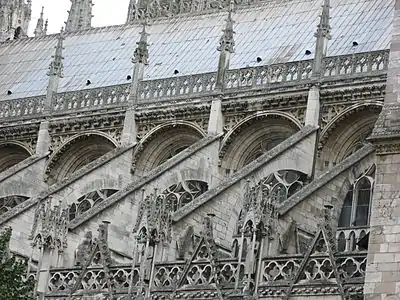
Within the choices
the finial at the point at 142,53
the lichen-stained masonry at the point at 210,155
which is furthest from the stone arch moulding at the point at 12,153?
the finial at the point at 142,53

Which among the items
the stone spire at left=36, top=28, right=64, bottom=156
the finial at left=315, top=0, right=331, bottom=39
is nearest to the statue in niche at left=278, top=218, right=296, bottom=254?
the finial at left=315, top=0, right=331, bottom=39

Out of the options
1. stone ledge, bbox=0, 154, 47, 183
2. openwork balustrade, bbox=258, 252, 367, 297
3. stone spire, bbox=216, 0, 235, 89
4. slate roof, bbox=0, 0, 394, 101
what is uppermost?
slate roof, bbox=0, 0, 394, 101

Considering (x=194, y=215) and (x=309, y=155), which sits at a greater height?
(x=309, y=155)

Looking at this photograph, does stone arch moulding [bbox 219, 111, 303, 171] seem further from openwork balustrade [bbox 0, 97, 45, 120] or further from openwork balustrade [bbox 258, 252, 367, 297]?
openwork balustrade [bbox 258, 252, 367, 297]

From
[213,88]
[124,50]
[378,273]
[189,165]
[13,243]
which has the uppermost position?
[124,50]

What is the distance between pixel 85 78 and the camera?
3828cm

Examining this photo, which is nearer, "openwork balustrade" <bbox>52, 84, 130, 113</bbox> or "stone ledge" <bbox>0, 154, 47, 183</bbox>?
"stone ledge" <bbox>0, 154, 47, 183</bbox>

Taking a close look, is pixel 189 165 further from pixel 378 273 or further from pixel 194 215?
pixel 378 273

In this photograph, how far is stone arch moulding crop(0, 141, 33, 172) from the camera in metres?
36.5

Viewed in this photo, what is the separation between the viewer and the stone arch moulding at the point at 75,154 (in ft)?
115

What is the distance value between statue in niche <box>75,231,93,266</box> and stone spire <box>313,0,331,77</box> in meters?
6.61

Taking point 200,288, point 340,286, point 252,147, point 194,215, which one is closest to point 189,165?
point 252,147

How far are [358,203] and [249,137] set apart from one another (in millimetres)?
4852

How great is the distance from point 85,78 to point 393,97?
62.0ft
